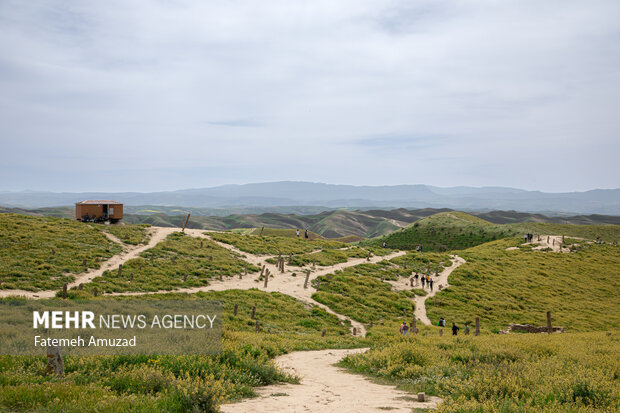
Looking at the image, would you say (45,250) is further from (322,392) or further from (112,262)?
(322,392)

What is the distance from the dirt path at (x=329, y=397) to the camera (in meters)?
10.3

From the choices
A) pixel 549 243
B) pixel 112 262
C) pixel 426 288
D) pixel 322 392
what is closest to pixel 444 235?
pixel 549 243

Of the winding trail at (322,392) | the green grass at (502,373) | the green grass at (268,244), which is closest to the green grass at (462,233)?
the green grass at (268,244)

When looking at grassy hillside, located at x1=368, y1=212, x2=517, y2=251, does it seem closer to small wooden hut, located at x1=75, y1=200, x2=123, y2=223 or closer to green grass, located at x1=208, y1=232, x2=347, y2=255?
green grass, located at x1=208, y1=232, x2=347, y2=255

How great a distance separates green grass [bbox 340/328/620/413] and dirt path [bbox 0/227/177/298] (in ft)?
83.8

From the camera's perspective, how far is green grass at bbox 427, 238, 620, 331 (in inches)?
1645

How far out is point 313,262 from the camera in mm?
53312

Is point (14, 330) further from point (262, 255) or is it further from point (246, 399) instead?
point (262, 255)

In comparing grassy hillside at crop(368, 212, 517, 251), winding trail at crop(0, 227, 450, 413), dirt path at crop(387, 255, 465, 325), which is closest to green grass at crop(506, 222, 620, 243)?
grassy hillside at crop(368, 212, 517, 251)

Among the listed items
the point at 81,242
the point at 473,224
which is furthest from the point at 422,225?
the point at 81,242

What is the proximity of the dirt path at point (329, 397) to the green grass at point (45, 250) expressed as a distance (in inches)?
1048

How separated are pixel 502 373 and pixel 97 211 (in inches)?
2617

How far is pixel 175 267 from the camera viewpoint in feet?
133

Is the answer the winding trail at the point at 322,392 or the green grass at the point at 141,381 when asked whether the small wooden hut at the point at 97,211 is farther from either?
the green grass at the point at 141,381
